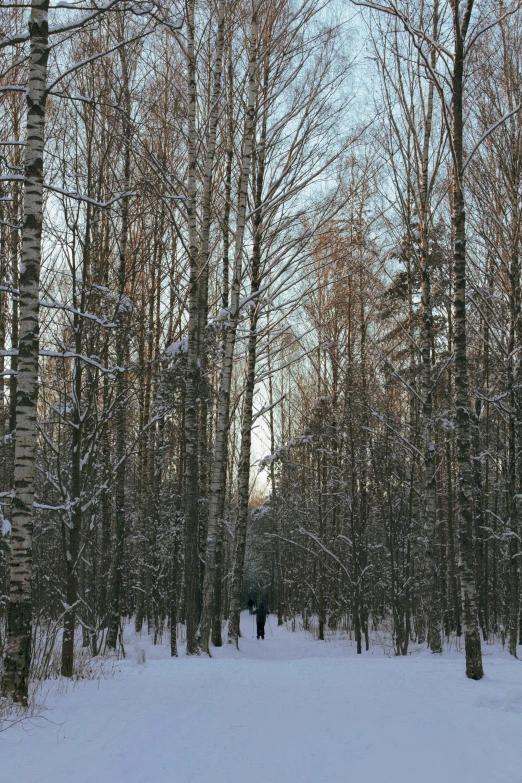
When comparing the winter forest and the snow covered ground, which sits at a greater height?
the winter forest

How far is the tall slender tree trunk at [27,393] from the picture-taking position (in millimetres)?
5516

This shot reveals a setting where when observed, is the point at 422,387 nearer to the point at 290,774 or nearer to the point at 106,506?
the point at 106,506

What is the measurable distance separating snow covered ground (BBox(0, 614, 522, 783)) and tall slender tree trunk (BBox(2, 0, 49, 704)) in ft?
1.99

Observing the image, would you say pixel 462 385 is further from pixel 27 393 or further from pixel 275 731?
pixel 27 393

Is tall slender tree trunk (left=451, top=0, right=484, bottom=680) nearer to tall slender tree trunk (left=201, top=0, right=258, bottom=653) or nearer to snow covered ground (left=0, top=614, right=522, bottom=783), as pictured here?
snow covered ground (left=0, top=614, right=522, bottom=783)

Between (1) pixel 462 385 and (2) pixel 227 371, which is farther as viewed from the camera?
(2) pixel 227 371

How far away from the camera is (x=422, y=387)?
45.4ft

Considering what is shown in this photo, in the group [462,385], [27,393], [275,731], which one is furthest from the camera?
[462,385]

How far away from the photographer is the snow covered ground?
3.80 metres

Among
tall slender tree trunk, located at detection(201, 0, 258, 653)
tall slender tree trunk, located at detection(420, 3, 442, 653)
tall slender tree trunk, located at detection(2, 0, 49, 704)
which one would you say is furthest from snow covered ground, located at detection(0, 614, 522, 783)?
tall slender tree trunk, located at detection(420, 3, 442, 653)

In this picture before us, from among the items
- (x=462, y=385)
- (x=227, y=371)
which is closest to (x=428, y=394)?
(x=227, y=371)

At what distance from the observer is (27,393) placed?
5777mm

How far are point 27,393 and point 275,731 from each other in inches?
140

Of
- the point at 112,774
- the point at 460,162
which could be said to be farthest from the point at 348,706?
the point at 460,162
